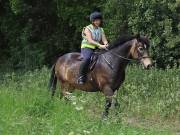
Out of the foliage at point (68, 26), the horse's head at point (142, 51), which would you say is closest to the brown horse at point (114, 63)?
the horse's head at point (142, 51)

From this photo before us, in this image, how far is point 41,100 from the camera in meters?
10.1

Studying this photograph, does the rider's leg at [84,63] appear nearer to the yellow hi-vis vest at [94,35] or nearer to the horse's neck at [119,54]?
the yellow hi-vis vest at [94,35]

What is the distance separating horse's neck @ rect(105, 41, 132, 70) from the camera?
40.5ft

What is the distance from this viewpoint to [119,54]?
12.4 meters

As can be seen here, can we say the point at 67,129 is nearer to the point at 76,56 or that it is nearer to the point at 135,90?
the point at 76,56

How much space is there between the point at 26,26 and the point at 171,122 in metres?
14.5

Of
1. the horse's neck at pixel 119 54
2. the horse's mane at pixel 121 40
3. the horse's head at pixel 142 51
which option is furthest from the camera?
the horse's mane at pixel 121 40

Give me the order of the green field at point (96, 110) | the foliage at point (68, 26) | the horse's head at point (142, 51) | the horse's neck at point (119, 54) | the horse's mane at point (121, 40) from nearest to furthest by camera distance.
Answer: the green field at point (96, 110) → the horse's head at point (142, 51) → the horse's neck at point (119, 54) → the horse's mane at point (121, 40) → the foliage at point (68, 26)

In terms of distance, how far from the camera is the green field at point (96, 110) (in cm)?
818

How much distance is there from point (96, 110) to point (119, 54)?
2.11m

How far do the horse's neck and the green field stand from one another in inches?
43.4

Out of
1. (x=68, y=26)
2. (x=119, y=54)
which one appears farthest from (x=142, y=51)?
(x=68, y=26)

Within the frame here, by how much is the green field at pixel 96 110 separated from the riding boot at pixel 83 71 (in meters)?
0.47

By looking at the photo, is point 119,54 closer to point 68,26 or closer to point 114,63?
point 114,63
